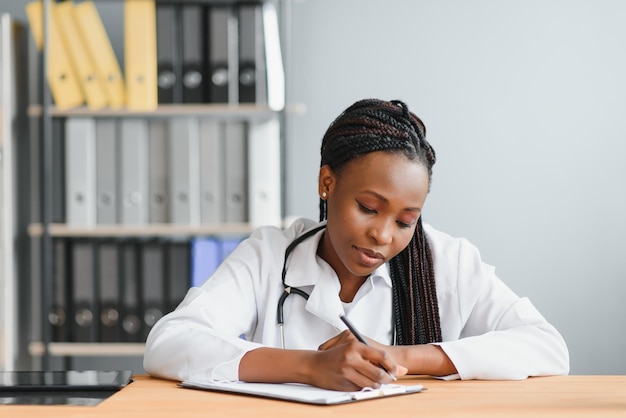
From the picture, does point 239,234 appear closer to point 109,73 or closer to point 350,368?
point 109,73

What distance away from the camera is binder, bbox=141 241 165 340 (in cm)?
304

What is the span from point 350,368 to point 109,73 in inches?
82.1

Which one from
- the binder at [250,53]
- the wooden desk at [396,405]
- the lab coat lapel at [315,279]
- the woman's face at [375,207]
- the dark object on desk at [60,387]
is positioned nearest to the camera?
the wooden desk at [396,405]

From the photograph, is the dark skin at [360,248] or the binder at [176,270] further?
the binder at [176,270]

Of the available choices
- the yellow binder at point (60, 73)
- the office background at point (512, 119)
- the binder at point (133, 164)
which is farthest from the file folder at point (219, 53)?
the yellow binder at point (60, 73)

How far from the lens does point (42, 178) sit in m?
3.37

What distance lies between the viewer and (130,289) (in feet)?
10.0

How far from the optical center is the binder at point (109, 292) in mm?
3055

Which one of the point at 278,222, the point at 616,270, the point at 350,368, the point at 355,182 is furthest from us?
the point at 616,270

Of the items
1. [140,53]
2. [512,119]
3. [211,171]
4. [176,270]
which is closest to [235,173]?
[211,171]

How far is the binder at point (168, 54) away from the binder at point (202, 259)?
519 mm

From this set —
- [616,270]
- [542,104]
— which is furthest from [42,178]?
[616,270]

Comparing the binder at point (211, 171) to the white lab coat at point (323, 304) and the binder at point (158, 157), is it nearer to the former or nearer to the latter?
the binder at point (158, 157)

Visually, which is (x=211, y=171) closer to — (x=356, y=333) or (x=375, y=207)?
(x=375, y=207)
